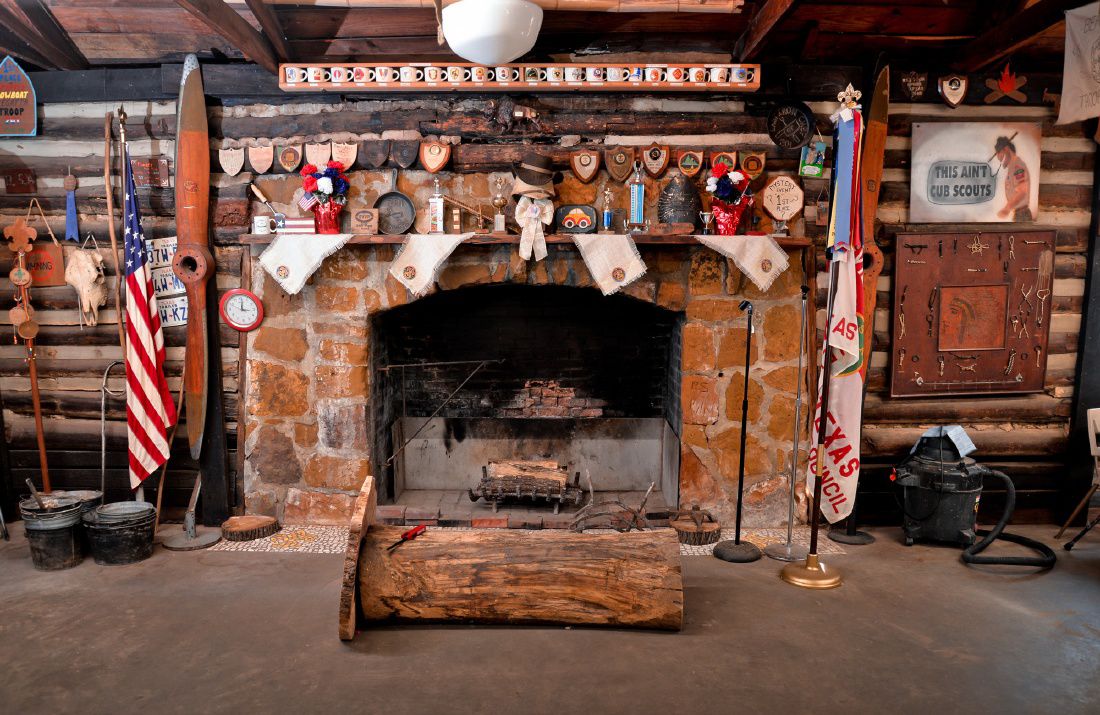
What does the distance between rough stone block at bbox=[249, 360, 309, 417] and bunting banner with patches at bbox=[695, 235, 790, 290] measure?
2794mm

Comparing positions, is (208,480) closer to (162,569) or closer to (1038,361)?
(162,569)

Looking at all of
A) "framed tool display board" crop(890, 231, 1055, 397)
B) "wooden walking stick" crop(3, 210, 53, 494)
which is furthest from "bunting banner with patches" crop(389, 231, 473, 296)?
"framed tool display board" crop(890, 231, 1055, 397)

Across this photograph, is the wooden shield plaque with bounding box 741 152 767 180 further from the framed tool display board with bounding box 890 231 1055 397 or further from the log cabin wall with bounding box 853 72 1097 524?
the framed tool display board with bounding box 890 231 1055 397

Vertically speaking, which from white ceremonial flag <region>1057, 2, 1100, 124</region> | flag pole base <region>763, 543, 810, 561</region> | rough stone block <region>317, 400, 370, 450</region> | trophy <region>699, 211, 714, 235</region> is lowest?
flag pole base <region>763, 543, 810, 561</region>

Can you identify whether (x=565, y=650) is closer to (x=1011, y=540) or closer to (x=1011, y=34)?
(x=1011, y=540)

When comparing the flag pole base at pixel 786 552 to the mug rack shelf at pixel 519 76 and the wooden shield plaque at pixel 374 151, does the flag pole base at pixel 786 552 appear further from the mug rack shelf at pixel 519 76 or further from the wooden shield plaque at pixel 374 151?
the wooden shield plaque at pixel 374 151

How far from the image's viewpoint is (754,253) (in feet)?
14.0

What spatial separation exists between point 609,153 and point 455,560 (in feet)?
8.86

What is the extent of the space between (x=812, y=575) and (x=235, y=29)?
14.3ft

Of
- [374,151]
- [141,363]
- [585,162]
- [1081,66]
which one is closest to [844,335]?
[585,162]

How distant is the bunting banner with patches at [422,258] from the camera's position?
4.26 meters

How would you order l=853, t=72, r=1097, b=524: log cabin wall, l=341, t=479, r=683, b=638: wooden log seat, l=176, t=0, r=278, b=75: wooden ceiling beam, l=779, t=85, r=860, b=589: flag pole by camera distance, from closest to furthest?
l=341, t=479, r=683, b=638: wooden log seat
l=176, t=0, r=278, b=75: wooden ceiling beam
l=779, t=85, r=860, b=589: flag pole
l=853, t=72, r=1097, b=524: log cabin wall

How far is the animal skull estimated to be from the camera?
4539mm

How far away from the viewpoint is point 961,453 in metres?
4.35
